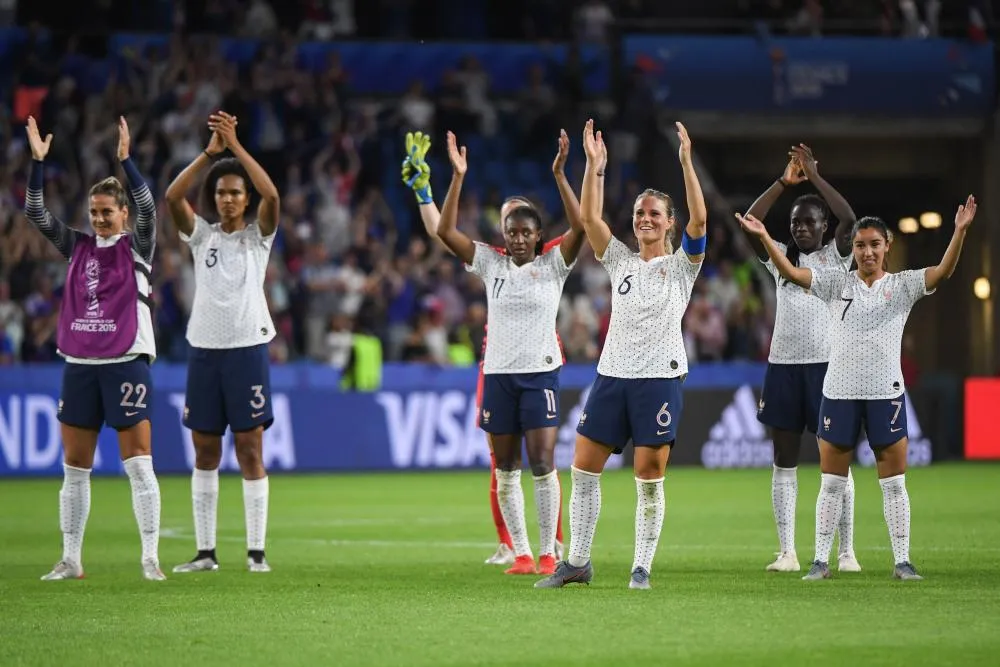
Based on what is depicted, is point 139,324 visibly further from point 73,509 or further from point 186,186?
point 73,509

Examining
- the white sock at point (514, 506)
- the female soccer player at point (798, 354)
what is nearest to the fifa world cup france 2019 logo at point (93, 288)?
the white sock at point (514, 506)

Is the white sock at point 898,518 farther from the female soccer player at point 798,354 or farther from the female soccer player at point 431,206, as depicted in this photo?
the female soccer player at point 431,206

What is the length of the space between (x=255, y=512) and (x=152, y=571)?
916mm

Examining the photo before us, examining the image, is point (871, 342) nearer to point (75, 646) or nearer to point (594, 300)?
point (75, 646)

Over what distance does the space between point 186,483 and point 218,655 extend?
14.0m

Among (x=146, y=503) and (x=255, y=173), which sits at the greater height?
(x=255, y=173)

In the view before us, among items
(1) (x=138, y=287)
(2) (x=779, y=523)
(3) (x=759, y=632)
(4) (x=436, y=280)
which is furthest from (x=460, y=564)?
(4) (x=436, y=280)

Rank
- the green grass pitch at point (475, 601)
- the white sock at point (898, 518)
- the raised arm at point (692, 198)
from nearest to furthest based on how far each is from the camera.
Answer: the green grass pitch at point (475, 601)
the raised arm at point (692, 198)
the white sock at point (898, 518)

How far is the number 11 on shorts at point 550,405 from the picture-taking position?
1162 centimetres

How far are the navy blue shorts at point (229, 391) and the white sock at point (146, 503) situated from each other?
0.65m

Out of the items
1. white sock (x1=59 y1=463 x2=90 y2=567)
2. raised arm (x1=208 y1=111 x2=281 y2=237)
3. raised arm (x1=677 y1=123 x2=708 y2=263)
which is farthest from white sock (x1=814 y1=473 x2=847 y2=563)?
white sock (x1=59 y1=463 x2=90 y2=567)

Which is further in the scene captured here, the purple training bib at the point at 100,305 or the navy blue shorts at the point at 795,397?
the navy blue shorts at the point at 795,397

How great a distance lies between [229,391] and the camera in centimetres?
1195

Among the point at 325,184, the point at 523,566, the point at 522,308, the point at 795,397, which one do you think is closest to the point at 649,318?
the point at 522,308
